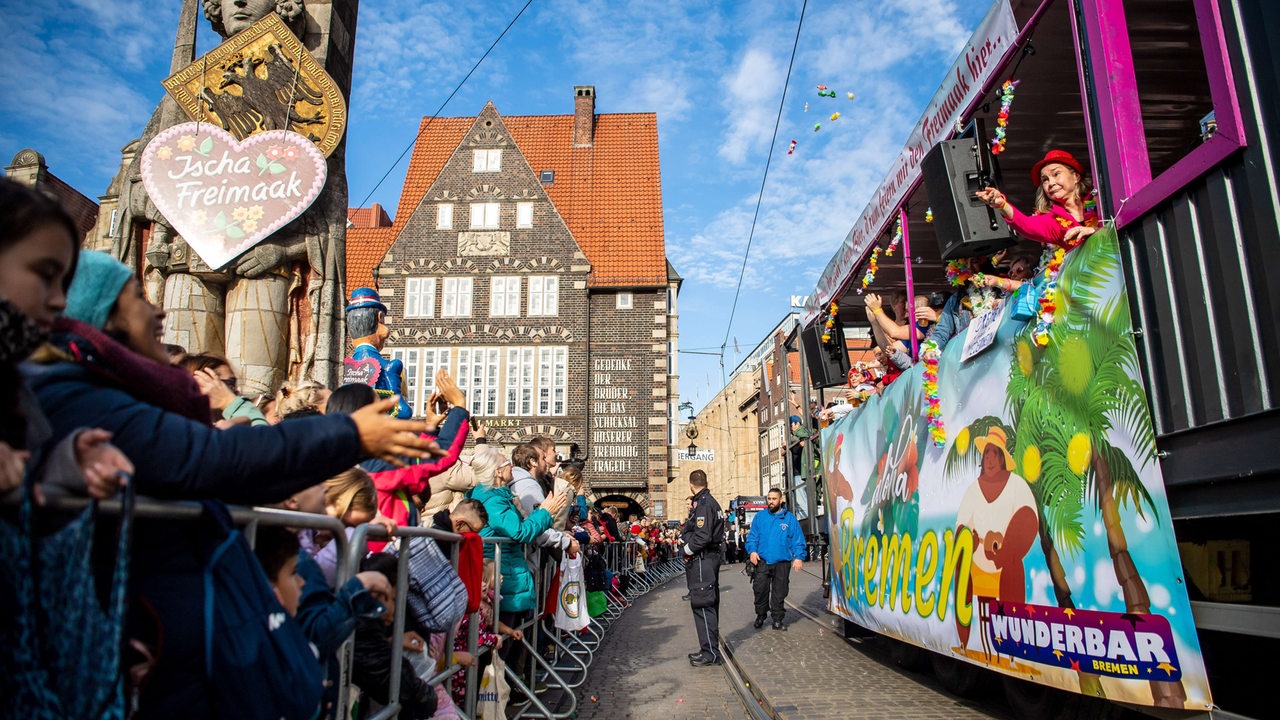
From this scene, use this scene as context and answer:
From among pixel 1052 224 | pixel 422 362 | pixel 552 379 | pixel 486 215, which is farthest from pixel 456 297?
pixel 1052 224

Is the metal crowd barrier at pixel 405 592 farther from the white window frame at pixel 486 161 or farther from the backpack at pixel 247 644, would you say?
the white window frame at pixel 486 161

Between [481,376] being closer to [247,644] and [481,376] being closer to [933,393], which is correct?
[933,393]

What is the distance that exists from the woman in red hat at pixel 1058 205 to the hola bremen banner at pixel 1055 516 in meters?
0.34

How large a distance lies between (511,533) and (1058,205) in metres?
3.90

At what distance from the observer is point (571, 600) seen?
311 inches

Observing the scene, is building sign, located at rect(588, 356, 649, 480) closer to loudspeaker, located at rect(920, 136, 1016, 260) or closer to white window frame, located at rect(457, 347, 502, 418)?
white window frame, located at rect(457, 347, 502, 418)

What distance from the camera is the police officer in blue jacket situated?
1035cm

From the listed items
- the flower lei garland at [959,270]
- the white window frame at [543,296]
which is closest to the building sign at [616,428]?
the white window frame at [543,296]

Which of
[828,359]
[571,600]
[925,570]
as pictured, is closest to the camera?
[925,570]

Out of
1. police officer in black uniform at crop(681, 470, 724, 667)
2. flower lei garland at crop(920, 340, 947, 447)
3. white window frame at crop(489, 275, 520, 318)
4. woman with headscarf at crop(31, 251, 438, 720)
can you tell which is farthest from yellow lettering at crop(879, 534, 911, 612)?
white window frame at crop(489, 275, 520, 318)

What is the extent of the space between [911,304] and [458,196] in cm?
2735


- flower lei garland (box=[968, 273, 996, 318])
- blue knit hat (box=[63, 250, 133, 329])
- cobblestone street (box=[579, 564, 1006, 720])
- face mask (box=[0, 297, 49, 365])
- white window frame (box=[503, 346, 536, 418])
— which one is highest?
white window frame (box=[503, 346, 536, 418])

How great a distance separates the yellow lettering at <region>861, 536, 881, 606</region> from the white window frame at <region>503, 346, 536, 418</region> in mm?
22840

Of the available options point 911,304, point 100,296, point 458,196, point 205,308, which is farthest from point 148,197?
point 458,196
